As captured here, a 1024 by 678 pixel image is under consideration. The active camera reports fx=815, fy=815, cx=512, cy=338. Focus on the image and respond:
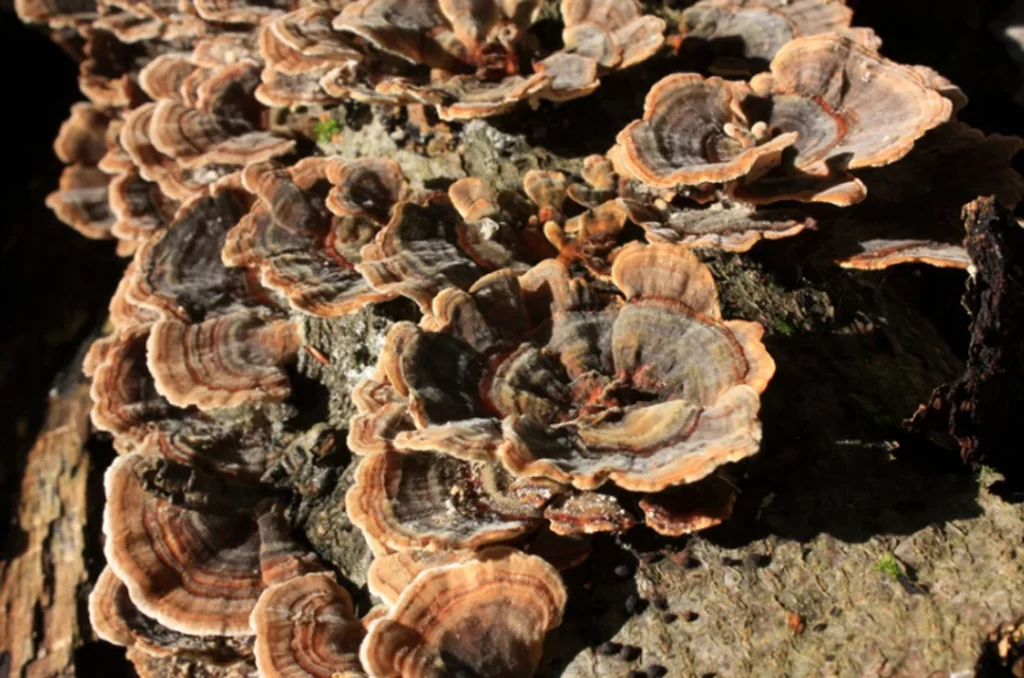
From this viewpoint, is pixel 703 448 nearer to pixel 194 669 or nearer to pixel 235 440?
pixel 235 440

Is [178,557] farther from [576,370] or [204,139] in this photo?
[204,139]

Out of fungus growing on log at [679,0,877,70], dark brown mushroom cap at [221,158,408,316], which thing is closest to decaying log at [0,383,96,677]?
dark brown mushroom cap at [221,158,408,316]

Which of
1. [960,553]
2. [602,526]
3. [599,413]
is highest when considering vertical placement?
[599,413]

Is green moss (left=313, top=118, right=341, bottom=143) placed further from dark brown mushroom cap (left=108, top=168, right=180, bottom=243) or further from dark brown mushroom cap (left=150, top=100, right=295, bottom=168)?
dark brown mushroom cap (left=108, top=168, right=180, bottom=243)

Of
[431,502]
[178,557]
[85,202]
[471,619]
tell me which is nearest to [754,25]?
[431,502]

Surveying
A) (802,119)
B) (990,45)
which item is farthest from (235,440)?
(990,45)

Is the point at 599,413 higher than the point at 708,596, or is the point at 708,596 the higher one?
the point at 599,413
